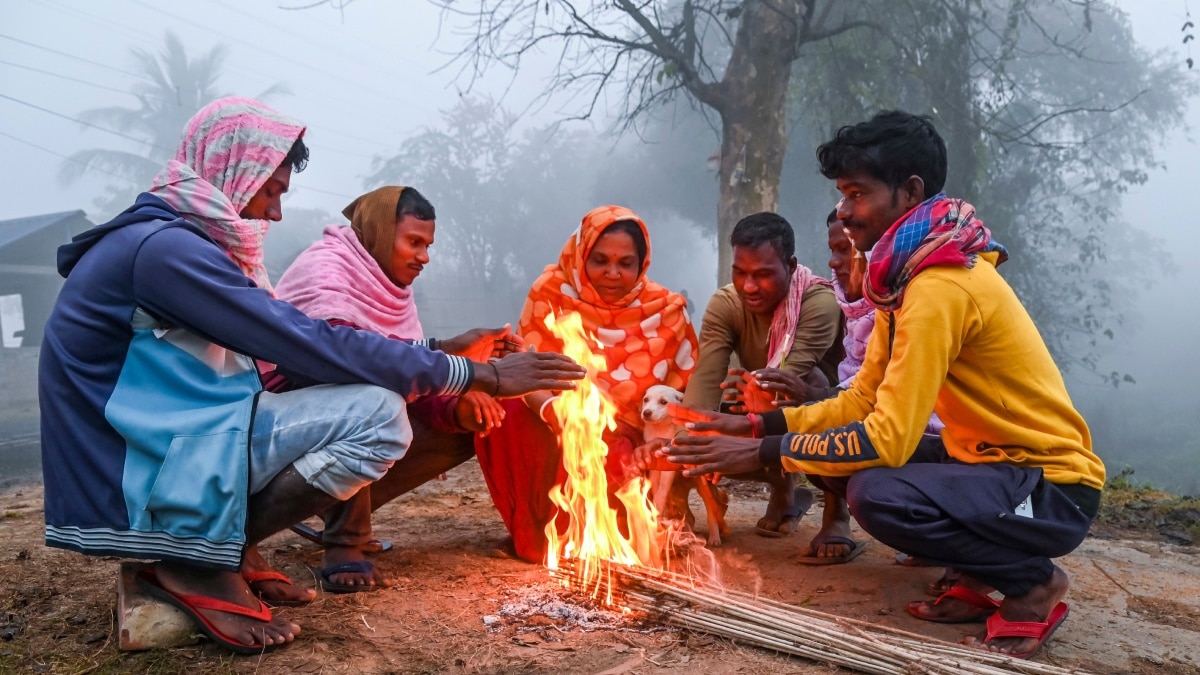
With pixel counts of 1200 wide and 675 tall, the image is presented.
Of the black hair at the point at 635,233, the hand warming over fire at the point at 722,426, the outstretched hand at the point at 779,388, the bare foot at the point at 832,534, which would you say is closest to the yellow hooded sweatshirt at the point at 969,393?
the hand warming over fire at the point at 722,426

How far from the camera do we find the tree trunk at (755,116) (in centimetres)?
877

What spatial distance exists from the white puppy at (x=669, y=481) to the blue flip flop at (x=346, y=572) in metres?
1.58

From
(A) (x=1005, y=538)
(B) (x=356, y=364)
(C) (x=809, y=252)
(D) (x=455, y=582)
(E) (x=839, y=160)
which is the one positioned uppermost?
(C) (x=809, y=252)

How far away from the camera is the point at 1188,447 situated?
1825 cm

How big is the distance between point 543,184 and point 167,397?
46125 millimetres

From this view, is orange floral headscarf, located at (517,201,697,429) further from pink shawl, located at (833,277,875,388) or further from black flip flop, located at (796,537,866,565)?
black flip flop, located at (796,537,866,565)

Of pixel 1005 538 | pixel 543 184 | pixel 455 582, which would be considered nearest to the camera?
pixel 1005 538

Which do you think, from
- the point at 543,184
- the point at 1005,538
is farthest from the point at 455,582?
the point at 543,184

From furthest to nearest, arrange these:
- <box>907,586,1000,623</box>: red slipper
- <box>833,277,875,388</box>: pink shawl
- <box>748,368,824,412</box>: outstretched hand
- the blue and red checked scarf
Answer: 1. <box>833,277,875,388</box>: pink shawl
2. <box>748,368,824,412</box>: outstretched hand
3. <box>907,586,1000,623</box>: red slipper
4. the blue and red checked scarf

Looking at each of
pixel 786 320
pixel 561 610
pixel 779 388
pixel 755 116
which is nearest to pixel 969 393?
pixel 779 388

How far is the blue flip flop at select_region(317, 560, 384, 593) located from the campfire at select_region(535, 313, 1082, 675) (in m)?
0.82

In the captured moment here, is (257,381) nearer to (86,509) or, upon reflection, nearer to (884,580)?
(86,509)

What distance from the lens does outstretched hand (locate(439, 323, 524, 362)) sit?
3799mm

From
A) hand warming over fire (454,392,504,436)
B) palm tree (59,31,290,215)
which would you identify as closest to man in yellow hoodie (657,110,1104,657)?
hand warming over fire (454,392,504,436)
